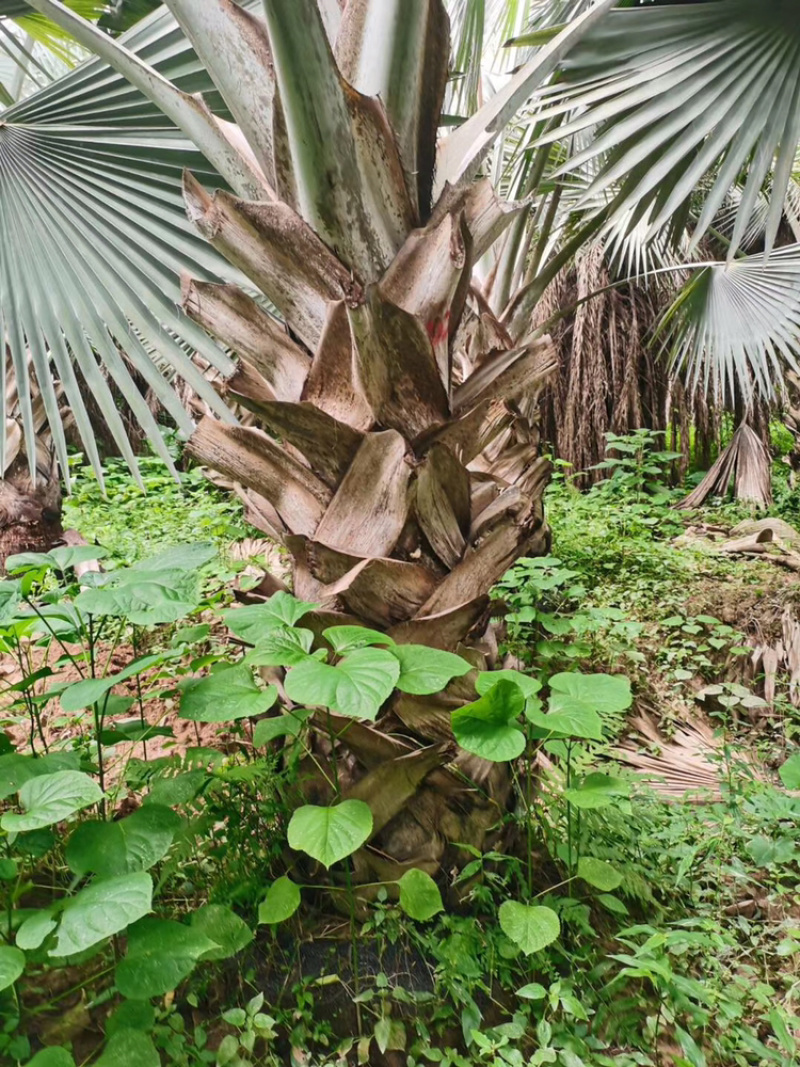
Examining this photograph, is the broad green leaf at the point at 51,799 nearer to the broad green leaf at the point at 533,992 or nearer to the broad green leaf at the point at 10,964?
the broad green leaf at the point at 10,964

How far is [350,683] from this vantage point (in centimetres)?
72

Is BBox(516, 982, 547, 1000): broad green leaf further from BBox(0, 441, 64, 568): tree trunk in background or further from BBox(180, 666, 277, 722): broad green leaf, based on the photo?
BBox(0, 441, 64, 568): tree trunk in background

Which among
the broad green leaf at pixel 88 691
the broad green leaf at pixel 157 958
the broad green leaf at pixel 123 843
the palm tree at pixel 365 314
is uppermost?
the palm tree at pixel 365 314

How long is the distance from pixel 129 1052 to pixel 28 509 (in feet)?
7.64

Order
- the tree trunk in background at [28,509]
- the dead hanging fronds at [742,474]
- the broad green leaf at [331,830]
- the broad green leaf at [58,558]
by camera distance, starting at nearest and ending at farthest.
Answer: the broad green leaf at [331,830]
the broad green leaf at [58,558]
the tree trunk in background at [28,509]
the dead hanging fronds at [742,474]

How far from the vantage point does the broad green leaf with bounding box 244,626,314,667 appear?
77 cm

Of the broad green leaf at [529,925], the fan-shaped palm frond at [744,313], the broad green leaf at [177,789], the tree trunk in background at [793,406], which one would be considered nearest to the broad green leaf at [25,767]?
the broad green leaf at [177,789]

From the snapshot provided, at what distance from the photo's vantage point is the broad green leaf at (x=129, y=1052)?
26.5 inches

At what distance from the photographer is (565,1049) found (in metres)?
0.79

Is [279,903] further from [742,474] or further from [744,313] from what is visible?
[742,474]

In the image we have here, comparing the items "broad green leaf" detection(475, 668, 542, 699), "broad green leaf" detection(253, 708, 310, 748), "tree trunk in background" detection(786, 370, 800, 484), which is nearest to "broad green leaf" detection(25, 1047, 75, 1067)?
"broad green leaf" detection(253, 708, 310, 748)

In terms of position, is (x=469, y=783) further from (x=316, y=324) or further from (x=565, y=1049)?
(x=316, y=324)

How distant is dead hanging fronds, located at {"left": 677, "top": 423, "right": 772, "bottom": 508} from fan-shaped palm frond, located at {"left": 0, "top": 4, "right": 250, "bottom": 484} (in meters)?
3.65

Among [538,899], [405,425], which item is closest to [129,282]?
[405,425]
